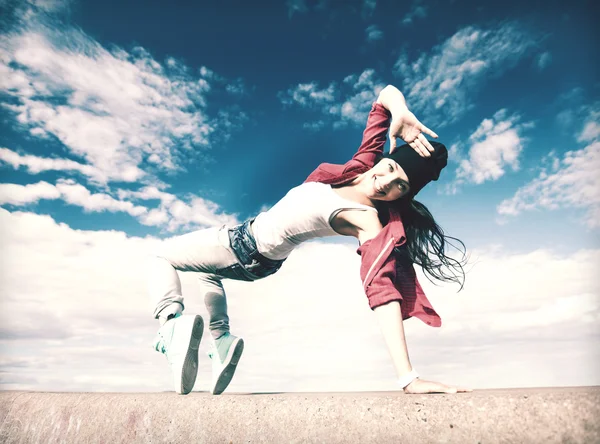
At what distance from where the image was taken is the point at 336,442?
1758mm

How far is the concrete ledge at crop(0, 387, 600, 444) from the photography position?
1452 millimetres

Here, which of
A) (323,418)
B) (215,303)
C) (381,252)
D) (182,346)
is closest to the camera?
(323,418)

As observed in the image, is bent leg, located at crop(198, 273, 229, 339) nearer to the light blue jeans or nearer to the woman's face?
the light blue jeans

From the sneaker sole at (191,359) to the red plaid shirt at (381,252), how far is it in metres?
1.18

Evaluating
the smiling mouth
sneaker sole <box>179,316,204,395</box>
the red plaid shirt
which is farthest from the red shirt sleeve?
sneaker sole <box>179,316,204,395</box>

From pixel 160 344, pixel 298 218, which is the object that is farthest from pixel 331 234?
pixel 160 344

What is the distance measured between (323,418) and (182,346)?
1.26 meters

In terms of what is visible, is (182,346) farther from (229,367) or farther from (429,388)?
(429,388)

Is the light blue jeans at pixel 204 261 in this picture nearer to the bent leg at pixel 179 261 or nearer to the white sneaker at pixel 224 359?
the bent leg at pixel 179 261

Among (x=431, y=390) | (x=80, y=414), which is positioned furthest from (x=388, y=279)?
(x=80, y=414)

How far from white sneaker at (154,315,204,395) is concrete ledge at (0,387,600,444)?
0.92 ft

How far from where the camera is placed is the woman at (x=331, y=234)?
2.58 meters

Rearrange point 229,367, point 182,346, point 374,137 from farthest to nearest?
point 229,367
point 374,137
point 182,346

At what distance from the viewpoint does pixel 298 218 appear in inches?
110
